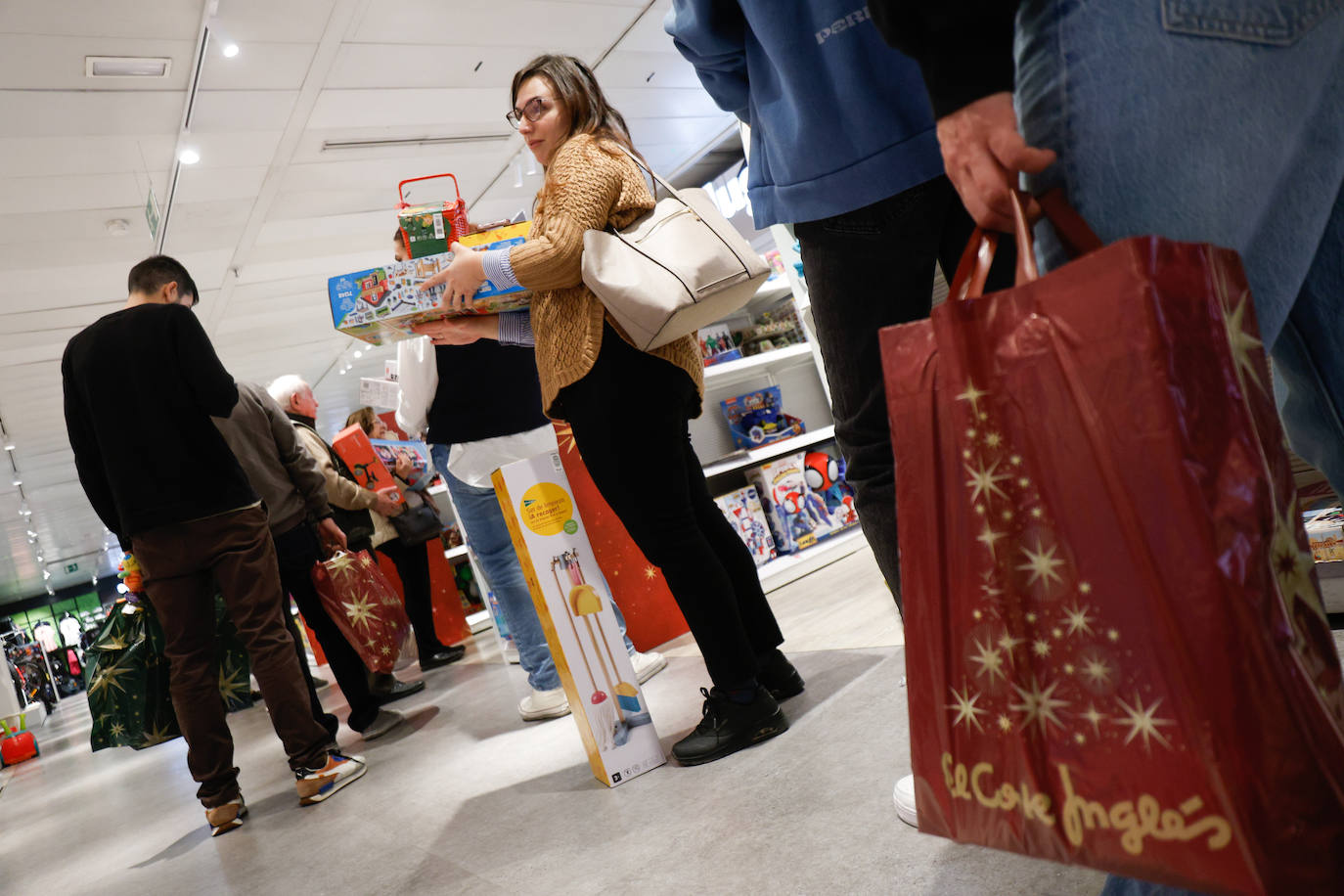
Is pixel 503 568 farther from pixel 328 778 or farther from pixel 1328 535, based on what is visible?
pixel 1328 535

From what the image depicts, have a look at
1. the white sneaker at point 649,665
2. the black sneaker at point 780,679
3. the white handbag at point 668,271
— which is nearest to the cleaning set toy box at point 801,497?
the white sneaker at point 649,665

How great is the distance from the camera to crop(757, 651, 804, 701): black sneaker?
1.92 metres

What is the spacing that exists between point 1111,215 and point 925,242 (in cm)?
40

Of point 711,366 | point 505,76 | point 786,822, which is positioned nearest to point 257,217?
point 505,76

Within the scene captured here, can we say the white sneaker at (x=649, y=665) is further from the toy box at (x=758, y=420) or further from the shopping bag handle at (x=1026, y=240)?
the shopping bag handle at (x=1026, y=240)

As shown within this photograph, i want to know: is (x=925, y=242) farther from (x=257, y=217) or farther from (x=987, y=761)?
(x=257, y=217)

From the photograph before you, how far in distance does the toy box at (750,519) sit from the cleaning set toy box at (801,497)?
6 cm

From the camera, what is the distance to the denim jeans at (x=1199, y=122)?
1.88ft

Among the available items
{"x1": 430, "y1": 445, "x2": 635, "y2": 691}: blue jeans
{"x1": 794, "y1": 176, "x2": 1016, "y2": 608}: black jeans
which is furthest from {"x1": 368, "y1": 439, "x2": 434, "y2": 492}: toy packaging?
{"x1": 794, "y1": 176, "x2": 1016, "y2": 608}: black jeans

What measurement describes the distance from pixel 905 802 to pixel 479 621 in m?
4.73

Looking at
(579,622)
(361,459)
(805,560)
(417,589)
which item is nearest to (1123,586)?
(579,622)

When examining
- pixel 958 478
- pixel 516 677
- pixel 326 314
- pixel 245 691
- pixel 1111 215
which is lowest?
pixel 516 677

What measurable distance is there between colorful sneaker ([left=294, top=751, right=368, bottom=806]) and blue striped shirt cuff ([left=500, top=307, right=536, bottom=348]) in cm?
142

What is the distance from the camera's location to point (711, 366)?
3865mm
